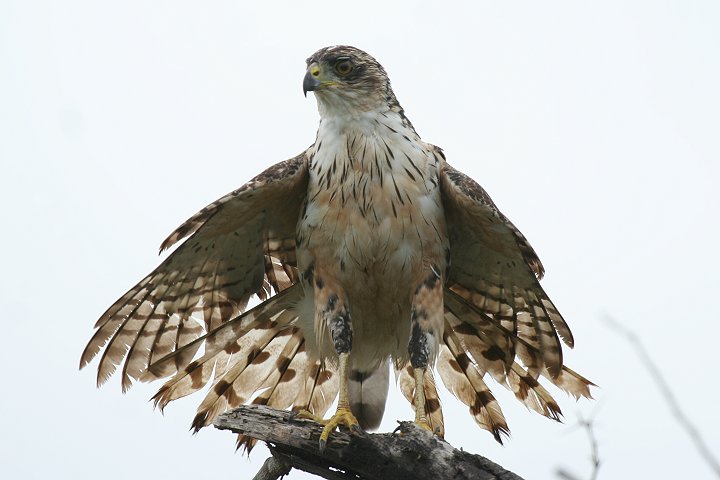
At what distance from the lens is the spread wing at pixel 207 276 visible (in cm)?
524

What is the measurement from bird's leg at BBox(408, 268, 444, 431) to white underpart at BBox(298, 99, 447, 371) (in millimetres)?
75

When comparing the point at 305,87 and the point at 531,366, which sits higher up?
the point at 305,87

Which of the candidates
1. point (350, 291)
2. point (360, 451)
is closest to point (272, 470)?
point (360, 451)

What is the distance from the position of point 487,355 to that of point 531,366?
0.99 ft

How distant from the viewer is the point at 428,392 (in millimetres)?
5781

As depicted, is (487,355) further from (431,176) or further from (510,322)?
(431,176)

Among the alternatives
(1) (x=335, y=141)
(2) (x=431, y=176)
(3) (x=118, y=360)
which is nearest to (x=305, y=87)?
(1) (x=335, y=141)

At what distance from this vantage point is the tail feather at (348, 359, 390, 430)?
5676mm

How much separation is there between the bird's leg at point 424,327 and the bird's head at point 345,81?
1062 mm

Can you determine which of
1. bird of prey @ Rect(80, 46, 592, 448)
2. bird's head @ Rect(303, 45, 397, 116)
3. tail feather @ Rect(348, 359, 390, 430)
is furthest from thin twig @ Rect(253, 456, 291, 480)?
bird's head @ Rect(303, 45, 397, 116)

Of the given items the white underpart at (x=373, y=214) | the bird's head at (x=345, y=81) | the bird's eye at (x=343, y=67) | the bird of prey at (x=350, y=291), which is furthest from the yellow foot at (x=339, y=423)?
the bird's eye at (x=343, y=67)

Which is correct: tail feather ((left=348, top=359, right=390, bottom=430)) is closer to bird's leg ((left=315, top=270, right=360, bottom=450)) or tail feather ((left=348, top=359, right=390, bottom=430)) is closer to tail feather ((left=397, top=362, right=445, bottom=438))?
tail feather ((left=397, top=362, right=445, bottom=438))

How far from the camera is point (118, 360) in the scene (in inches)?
210

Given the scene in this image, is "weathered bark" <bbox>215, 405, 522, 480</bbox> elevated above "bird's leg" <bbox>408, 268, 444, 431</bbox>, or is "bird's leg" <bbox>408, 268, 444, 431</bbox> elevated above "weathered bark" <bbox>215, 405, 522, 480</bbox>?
"bird's leg" <bbox>408, 268, 444, 431</bbox>
